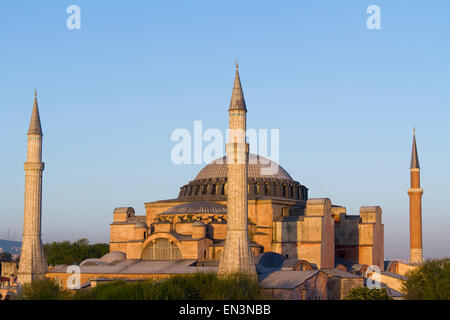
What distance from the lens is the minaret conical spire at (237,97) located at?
4241 centimetres

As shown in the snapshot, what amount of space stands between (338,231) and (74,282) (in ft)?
60.5

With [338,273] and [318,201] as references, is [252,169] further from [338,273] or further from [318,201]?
[338,273]

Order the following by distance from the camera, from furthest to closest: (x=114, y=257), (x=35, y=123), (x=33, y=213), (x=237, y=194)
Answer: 1. (x=114, y=257)
2. (x=35, y=123)
3. (x=33, y=213)
4. (x=237, y=194)

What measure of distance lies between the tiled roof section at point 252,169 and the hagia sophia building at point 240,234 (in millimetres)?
94

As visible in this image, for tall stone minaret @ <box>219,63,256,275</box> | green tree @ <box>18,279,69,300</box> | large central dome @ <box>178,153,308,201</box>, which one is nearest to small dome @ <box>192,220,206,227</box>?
large central dome @ <box>178,153,308,201</box>

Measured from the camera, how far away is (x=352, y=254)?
56406mm

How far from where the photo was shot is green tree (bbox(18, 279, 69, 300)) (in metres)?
37.4

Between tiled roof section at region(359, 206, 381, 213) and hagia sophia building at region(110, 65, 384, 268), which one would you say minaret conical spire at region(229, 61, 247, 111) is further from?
tiled roof section at region(359, 206, 381, 213)

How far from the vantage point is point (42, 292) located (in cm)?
3769

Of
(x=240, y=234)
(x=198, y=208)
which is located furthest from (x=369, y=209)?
(x=240, y=234)

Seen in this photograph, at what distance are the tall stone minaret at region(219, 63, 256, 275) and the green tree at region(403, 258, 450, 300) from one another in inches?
346

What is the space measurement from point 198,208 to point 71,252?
24.1 m
